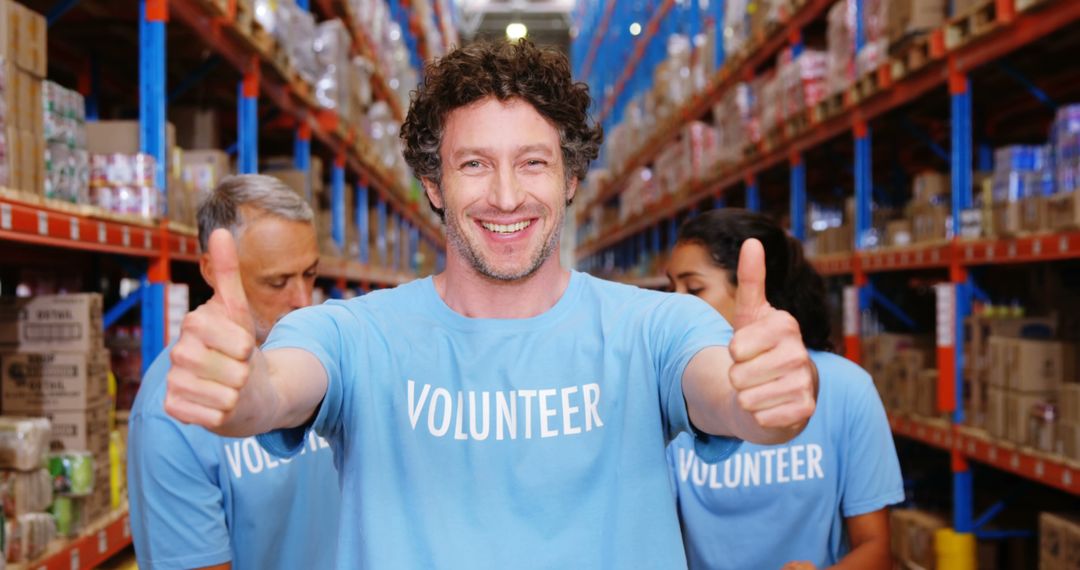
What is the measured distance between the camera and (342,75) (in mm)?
7438

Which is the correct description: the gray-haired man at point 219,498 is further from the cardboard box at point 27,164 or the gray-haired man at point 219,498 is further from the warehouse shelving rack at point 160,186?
the cardboard box at point 27,164

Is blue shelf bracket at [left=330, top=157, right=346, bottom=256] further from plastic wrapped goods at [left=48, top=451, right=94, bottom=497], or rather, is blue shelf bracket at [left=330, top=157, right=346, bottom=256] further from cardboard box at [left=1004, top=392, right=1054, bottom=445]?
cardboard box at [left=1004, top=392, right=1054, bottom=445]

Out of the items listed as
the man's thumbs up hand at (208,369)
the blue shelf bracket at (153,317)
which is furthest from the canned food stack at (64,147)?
the man's thumbs up hand at (208,369)

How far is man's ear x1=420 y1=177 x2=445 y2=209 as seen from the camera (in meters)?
1.97

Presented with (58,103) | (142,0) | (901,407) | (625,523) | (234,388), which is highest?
(142,0)

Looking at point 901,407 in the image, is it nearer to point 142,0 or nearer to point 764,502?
point 764,502

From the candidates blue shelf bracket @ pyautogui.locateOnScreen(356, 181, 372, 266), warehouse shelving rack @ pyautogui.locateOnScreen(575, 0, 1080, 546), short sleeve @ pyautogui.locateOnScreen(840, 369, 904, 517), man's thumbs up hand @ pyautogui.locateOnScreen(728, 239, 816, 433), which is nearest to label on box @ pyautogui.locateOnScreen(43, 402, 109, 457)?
short sleeve @ pyautogui.locateOnScreen(840, 369, 904, 517)

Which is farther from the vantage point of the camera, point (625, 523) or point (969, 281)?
point (969, 281)

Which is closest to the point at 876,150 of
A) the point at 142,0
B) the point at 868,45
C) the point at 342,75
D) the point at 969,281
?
the point at 868,45

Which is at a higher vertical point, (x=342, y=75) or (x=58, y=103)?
(x=342, y=75)

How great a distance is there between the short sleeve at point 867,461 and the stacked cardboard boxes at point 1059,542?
192cm

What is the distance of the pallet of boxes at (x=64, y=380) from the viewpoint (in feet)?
10.4

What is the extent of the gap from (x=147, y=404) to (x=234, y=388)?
1.11m

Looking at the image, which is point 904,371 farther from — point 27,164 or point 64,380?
point 27,164
